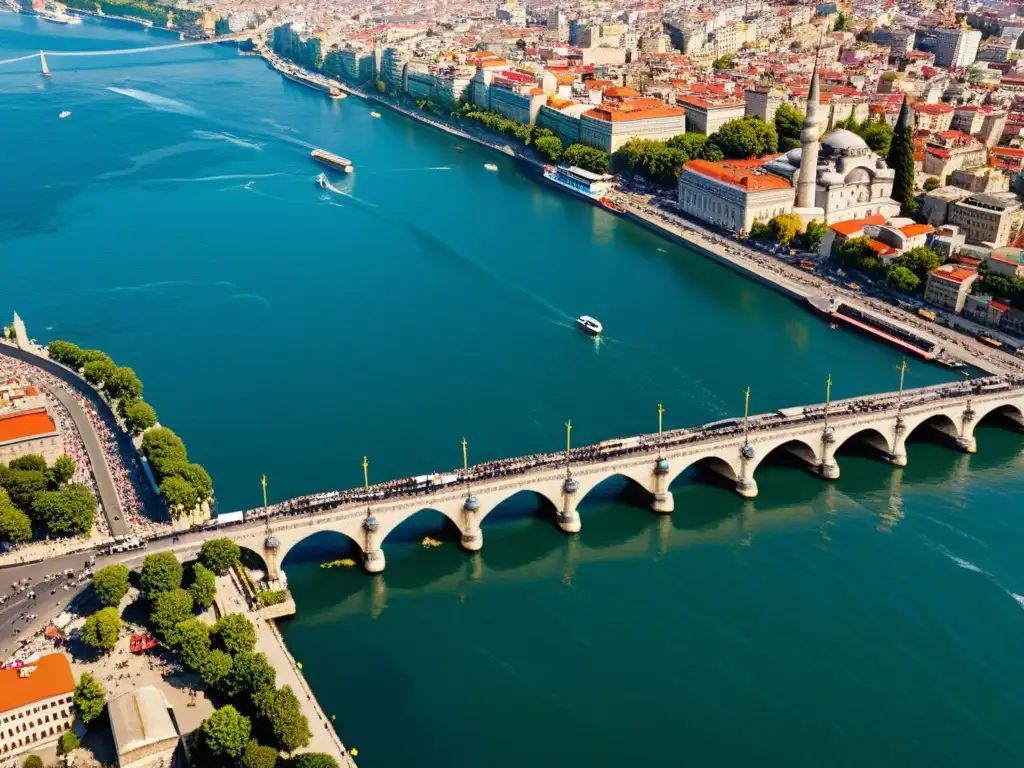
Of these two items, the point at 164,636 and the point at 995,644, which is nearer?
the point at 164,636

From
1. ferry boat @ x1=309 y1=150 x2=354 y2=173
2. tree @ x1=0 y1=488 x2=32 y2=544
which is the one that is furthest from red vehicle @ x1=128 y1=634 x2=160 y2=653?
ferry boat @ x1=309 y1=150 x2=354 y2=173

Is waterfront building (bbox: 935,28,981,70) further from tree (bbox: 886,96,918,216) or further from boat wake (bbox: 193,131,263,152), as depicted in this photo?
boat wake (bbox: 193,131,263,152)

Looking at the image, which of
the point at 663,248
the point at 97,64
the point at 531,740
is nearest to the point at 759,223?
the point at 663,248

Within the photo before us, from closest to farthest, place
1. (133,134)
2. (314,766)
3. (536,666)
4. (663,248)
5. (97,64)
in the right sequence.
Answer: (314,766) → (536,666) → (663,248) → (133,134) → (97,64)

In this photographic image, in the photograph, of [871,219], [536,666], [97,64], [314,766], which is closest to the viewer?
[314,766]

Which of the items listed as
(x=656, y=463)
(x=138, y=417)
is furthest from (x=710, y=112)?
(x=138, y=417)

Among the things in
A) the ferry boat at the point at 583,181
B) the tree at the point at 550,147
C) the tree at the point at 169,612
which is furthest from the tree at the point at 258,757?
the tree at the point at 550,147

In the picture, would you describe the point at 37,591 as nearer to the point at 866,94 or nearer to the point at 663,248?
the point at 663,248

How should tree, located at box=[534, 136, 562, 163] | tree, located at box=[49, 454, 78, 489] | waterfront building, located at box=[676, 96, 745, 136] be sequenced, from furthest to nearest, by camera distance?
tree, located at box=[534, 136, 562, 163] → waterfront building, located at box=[676, 96, 745, 136] → tree, located at box=[49, 454, 78, 489]
